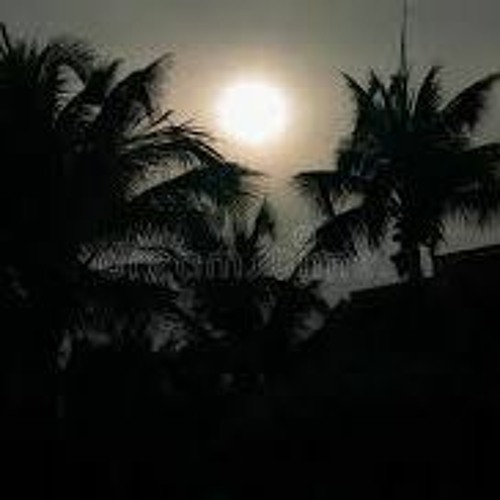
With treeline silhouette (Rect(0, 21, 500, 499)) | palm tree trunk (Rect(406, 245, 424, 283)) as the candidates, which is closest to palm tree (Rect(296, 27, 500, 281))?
palm tree trunk (Rect(406, 245, 424, 283))

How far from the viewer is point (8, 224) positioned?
15.5 m

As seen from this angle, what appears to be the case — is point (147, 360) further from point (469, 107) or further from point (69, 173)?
point (469, 107)

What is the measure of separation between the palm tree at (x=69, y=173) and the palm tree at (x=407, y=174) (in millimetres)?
8036

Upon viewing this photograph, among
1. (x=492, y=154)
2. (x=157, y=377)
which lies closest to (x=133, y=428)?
(x=157, y=377)

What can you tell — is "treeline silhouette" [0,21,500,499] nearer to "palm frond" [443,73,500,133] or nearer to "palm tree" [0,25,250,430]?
"palm tree" [0,25,250,430]

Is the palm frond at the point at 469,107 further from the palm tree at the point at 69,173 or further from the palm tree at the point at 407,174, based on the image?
the palm tree at the point at 69,173

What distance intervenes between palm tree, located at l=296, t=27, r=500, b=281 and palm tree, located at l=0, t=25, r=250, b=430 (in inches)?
316

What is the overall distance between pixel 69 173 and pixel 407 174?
1027 centimetres

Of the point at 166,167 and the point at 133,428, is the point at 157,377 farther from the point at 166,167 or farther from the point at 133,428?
the point at 166,167

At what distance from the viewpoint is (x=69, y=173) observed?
52.4 ft

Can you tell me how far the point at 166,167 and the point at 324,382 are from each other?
3.82m

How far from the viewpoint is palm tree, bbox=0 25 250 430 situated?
50.0 ft

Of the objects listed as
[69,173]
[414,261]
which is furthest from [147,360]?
[414,261]

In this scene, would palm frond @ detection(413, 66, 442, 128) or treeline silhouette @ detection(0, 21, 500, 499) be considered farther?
palm frond @ detection(413, 66, 442, 128)
